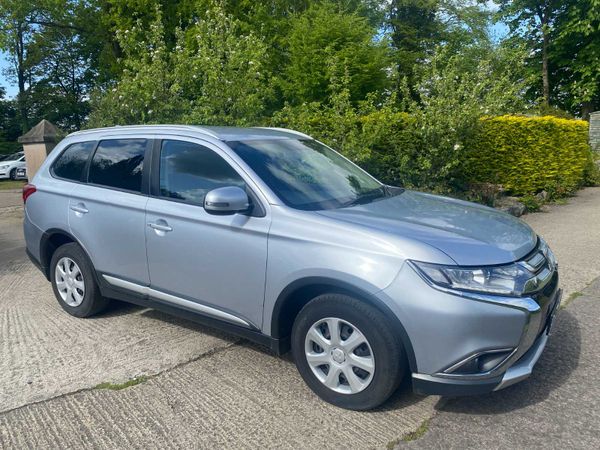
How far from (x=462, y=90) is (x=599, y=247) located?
3.58 m

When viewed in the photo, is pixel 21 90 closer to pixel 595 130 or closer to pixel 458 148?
pixel 595 130

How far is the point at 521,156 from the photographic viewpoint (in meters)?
11.1

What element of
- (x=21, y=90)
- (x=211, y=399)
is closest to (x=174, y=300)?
(x=211, y=399)

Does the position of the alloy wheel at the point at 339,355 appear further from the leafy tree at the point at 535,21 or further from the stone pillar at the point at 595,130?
the leafy tree at the point at 535,21

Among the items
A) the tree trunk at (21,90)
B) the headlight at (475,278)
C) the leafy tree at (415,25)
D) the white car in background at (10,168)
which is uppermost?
the leafy tree at (415,25)

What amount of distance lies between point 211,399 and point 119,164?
7.14 ft

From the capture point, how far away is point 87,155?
4754 millimetres

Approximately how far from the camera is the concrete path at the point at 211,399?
293cm

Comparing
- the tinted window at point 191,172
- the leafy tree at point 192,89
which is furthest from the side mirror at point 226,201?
the leafy tree at point 192,89

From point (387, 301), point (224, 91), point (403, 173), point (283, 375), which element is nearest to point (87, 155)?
point (283, 375)

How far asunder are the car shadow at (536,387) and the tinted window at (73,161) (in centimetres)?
363

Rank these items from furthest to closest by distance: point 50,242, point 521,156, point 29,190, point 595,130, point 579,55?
point 579,55, point 595,130, point 521,156, point 29,190, point 50,242

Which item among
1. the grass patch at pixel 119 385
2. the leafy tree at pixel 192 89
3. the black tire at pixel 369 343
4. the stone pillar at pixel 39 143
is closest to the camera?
the black tire at pixel 369 343

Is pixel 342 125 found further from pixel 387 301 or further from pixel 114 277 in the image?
pixel 387 301
